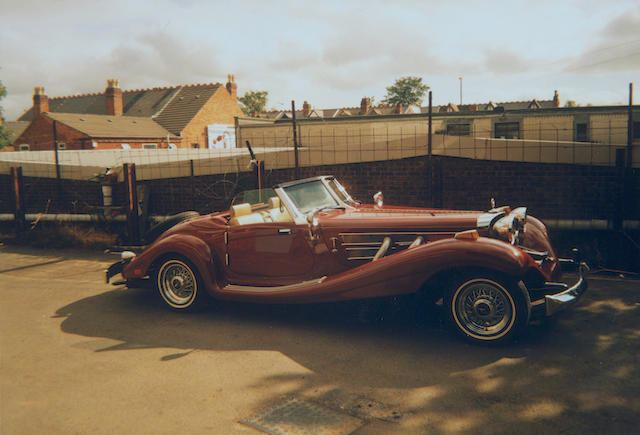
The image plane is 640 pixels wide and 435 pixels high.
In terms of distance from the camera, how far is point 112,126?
117 feet

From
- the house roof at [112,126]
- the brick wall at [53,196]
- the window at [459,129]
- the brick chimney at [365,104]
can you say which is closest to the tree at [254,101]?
the brick chimney at [365,104]

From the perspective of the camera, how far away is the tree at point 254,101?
2873 inches

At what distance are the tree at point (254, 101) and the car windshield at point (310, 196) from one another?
68.8 meters

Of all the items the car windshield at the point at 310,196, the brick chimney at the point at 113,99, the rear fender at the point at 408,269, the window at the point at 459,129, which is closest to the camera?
the rear fender at the point at 408,269

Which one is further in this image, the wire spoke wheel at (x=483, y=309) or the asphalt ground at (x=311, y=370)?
the wire spoke wheel at (x=483, y=309)

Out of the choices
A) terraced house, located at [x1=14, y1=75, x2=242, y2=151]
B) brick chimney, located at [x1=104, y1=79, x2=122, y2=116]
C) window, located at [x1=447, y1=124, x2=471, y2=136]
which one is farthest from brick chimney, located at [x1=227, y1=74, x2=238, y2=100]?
window, located at [x1=447, y1=124, x2=471, y2=136]

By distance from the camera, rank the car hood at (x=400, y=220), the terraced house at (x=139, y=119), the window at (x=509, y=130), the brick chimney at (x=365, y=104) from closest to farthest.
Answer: the car hood at (x=400, y=220) < the window at (x=509, y=130) < the terraced house at (x=139, y=119) < the brick chimney at (x=365, y=104)

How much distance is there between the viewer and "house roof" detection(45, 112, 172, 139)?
3316 centimetres

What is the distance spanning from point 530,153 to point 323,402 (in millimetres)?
6092

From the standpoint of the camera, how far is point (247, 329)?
16.8 ft

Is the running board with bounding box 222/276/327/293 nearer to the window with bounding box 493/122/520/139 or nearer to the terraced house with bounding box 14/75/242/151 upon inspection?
the window with bounding box 493/122/520/139

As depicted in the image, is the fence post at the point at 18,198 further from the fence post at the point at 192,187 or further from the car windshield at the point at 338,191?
the car windshield at the point at 338,191

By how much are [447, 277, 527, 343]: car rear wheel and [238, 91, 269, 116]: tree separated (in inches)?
2773

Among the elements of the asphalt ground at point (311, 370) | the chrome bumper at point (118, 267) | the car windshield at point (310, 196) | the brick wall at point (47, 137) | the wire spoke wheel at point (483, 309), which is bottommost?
the asphalt ground at point (311, 370)
